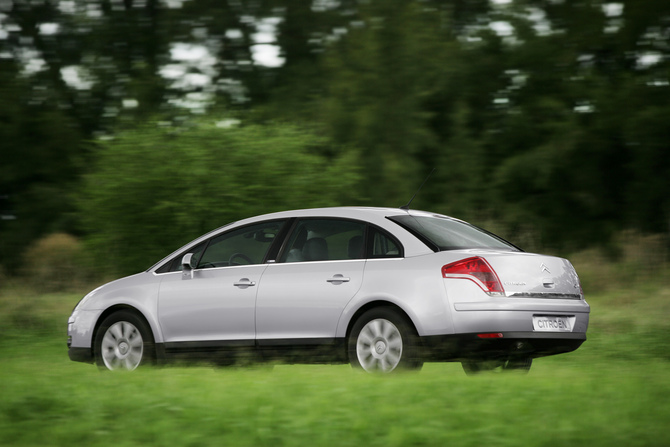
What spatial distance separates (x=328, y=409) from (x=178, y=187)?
13.9m

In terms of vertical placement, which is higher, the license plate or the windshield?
the windshield

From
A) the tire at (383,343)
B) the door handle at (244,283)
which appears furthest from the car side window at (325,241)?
the tire at (383,343)

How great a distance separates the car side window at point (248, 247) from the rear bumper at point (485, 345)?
203 cm

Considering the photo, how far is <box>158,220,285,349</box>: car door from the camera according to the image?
890cm

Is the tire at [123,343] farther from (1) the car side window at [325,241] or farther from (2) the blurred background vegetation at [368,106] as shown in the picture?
(2) the blurred background vegetation at [368,106]

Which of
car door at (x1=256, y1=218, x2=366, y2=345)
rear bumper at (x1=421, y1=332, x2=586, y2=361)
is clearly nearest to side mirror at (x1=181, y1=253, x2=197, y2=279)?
car door at (x1=256, y1=218, x2=366, y2=345)

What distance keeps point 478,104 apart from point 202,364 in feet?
70.0

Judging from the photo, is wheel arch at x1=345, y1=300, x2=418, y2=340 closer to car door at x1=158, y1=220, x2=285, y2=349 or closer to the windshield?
the windshield

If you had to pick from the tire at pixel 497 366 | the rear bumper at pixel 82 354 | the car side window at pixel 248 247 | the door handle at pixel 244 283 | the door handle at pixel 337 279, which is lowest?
the tire at pixel 497 366

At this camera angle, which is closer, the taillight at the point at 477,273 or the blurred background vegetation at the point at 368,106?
the taillight at the point at 477,273

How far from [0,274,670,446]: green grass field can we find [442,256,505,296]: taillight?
28.4 inches

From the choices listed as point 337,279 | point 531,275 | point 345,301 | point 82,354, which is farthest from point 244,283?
point 531,275

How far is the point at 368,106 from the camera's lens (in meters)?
27.3

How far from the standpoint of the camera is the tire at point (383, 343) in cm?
788
